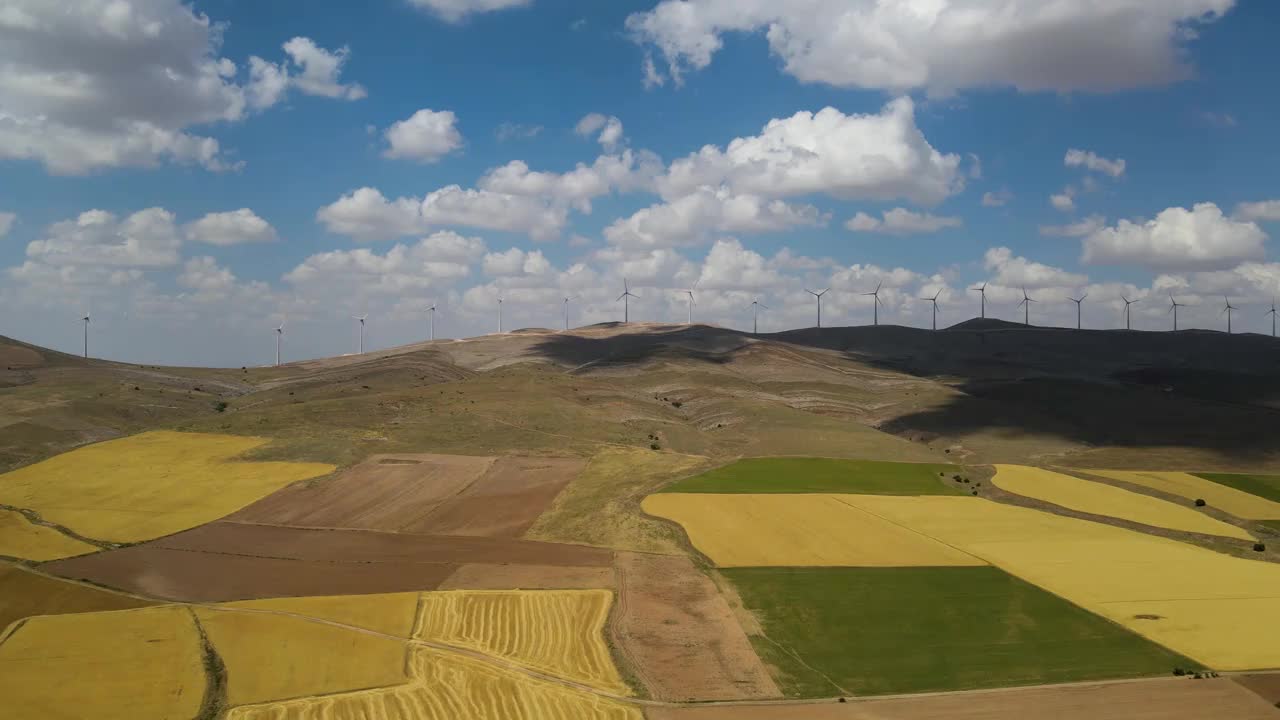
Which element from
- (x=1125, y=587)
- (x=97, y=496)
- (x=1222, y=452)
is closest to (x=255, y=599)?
(x=97, y=496)

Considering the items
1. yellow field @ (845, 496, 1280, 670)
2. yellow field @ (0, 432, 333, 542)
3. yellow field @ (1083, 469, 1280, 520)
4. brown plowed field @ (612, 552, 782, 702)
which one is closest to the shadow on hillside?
yellow field @ (1083, 469, 1280, 520)

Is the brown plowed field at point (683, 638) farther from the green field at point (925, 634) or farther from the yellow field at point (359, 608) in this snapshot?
the yellow field at point (359, 608)

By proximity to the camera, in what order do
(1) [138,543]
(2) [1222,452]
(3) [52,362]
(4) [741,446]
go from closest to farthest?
(1) [138,543], (2) [1222,452], (4) [741,446], (3) [52,362]

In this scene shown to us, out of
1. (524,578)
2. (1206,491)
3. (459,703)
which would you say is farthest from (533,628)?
(1206,491)

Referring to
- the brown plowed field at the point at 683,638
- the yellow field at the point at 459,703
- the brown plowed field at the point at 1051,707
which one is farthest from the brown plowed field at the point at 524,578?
the brown plowed field at the point at 1051,707

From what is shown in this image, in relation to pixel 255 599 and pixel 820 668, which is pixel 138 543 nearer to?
pixel 255 599

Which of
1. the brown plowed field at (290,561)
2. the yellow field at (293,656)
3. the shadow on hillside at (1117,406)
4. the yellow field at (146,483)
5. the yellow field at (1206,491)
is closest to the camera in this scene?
the yellow field at (293,656)
